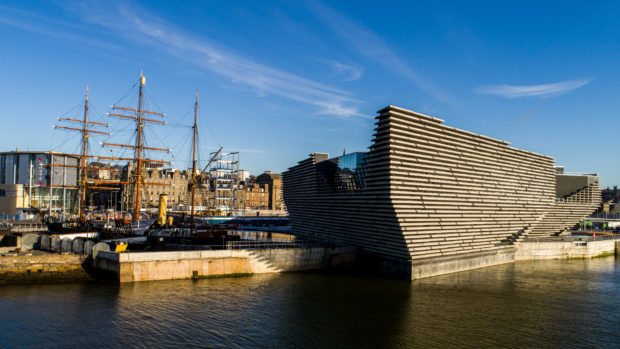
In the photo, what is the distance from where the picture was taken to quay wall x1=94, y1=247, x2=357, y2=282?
117 feet

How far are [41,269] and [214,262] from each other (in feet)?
49.6

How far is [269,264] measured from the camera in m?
42.0

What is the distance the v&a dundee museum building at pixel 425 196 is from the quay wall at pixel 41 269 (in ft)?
89.8

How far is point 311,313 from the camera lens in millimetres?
28766

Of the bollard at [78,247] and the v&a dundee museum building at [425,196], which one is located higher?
the v&a dundee museum building at [425,196]

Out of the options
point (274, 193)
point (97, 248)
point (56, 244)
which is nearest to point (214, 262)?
point (97, 248)

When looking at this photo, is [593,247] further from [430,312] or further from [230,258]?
[230,258]

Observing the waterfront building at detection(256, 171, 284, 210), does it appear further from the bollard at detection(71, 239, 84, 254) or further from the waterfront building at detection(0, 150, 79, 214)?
the bollard at detection(71, 239, 84, 254)

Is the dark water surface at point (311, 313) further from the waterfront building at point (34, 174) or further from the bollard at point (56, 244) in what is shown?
the waterfront building at point (34, 174)

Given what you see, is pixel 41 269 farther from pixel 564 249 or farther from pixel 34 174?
pixel 34 174

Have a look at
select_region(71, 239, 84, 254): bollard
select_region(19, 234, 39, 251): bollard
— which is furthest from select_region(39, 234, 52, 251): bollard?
select_region(71, 239, 84, 254): bollard

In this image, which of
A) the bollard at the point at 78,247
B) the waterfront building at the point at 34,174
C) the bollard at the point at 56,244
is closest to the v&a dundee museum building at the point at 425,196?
the bollard at the point at 78,247

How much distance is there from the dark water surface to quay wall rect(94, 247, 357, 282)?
47.3 inches

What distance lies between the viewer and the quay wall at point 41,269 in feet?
118
